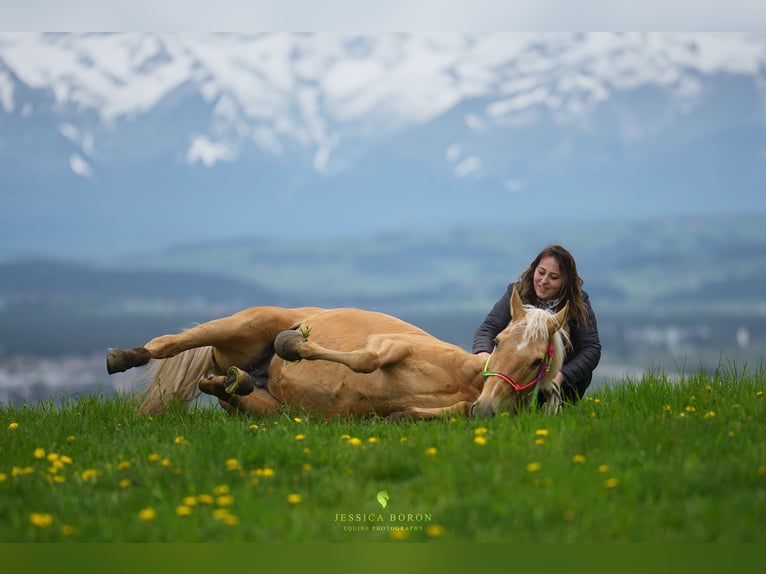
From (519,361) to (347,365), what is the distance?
4.64 ft

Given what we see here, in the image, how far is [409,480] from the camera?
15.0 feet

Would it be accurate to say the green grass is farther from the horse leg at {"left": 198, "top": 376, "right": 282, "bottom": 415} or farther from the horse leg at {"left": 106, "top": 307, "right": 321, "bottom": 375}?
the horse leg at {"left": 106, "top": 307, "right": 321, "bottom": 375}

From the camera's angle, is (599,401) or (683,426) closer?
(683,426)

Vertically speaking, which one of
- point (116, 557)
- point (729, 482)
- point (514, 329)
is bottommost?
point (116, 557)

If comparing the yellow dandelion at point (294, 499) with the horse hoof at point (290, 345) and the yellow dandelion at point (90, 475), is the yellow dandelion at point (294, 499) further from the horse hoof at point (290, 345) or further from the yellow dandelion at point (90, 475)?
the horse hoof at point (290, 345)

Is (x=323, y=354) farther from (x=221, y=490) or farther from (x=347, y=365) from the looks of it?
(x=221, y=490)

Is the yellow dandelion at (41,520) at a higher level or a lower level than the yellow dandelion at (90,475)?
lower

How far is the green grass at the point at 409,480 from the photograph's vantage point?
387 cm

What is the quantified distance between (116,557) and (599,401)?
4.25 meters

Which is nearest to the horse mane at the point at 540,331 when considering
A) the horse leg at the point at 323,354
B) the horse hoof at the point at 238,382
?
the horse leg at the point at 323,354

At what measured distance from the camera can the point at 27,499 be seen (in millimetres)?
4441

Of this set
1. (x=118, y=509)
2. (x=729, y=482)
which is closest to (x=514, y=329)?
(x=729, y=482)

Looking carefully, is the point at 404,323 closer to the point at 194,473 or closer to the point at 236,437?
the point at 236,437

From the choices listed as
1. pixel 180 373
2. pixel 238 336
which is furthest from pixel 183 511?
pixel 180 373
